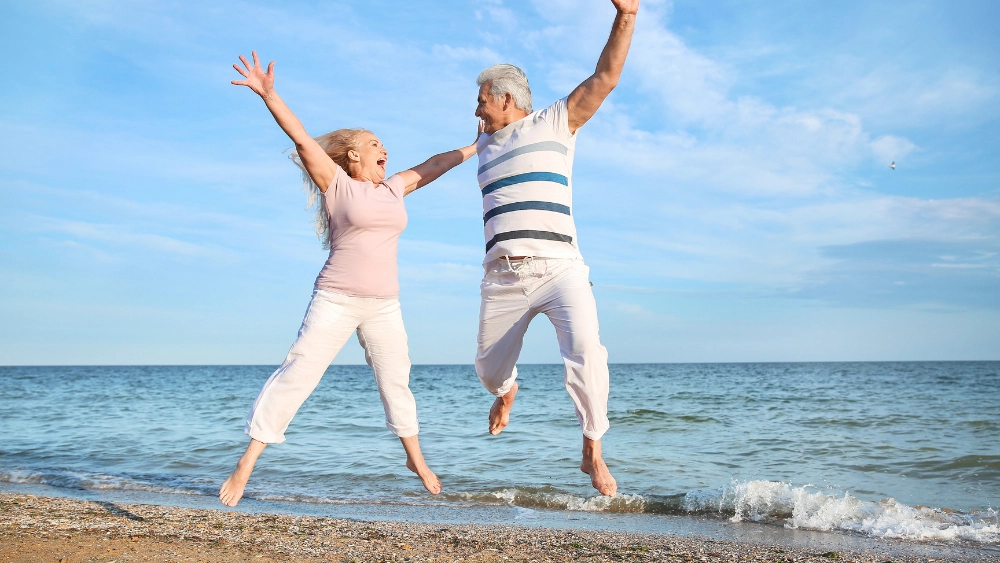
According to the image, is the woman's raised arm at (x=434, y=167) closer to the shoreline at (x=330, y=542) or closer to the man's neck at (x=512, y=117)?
the man's neck at (x=512, y=117)

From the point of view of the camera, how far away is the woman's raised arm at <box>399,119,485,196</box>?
188 inches

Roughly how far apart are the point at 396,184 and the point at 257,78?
1014 millimetres

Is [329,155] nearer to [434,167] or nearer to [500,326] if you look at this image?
[434,167]

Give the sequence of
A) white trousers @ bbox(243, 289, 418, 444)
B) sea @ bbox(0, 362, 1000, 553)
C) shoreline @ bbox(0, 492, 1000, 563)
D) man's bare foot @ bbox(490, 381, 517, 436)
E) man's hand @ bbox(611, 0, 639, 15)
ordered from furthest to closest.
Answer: sea @ bbox(0, 362, 1000, 553) < man's bare foot @ bbox(490, 381, 517, 436) < shoreline @ bbox(0, 492, 1000, 563) < white trousers @ bbox(243, 289, 418, 444) < man's hand @ bbox(611, 0, 639, 15)

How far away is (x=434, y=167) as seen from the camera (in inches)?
196

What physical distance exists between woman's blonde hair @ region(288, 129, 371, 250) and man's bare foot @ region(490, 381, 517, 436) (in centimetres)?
150

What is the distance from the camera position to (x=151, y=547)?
15.0ft

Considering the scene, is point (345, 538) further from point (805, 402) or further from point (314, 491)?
point (805, 402)

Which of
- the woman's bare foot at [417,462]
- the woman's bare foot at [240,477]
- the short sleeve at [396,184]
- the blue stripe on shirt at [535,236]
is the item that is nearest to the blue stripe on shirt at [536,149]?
the blue stripe on shirt at [535,236]

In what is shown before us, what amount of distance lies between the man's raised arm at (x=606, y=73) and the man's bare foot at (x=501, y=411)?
1759mm

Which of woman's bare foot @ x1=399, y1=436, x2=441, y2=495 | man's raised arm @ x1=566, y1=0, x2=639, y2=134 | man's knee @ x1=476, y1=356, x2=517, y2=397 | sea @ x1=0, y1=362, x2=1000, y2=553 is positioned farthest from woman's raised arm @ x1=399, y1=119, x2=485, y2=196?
sea @ x1=0, y1=362, x2=1000, y2=553

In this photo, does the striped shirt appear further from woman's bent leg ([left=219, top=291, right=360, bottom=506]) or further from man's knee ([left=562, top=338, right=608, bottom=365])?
woman's bent leg ([left=219, top=291, right=360, bottom=506])

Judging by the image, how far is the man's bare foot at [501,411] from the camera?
4.88 m

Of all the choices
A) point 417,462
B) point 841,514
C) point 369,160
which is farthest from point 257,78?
point 841,514
